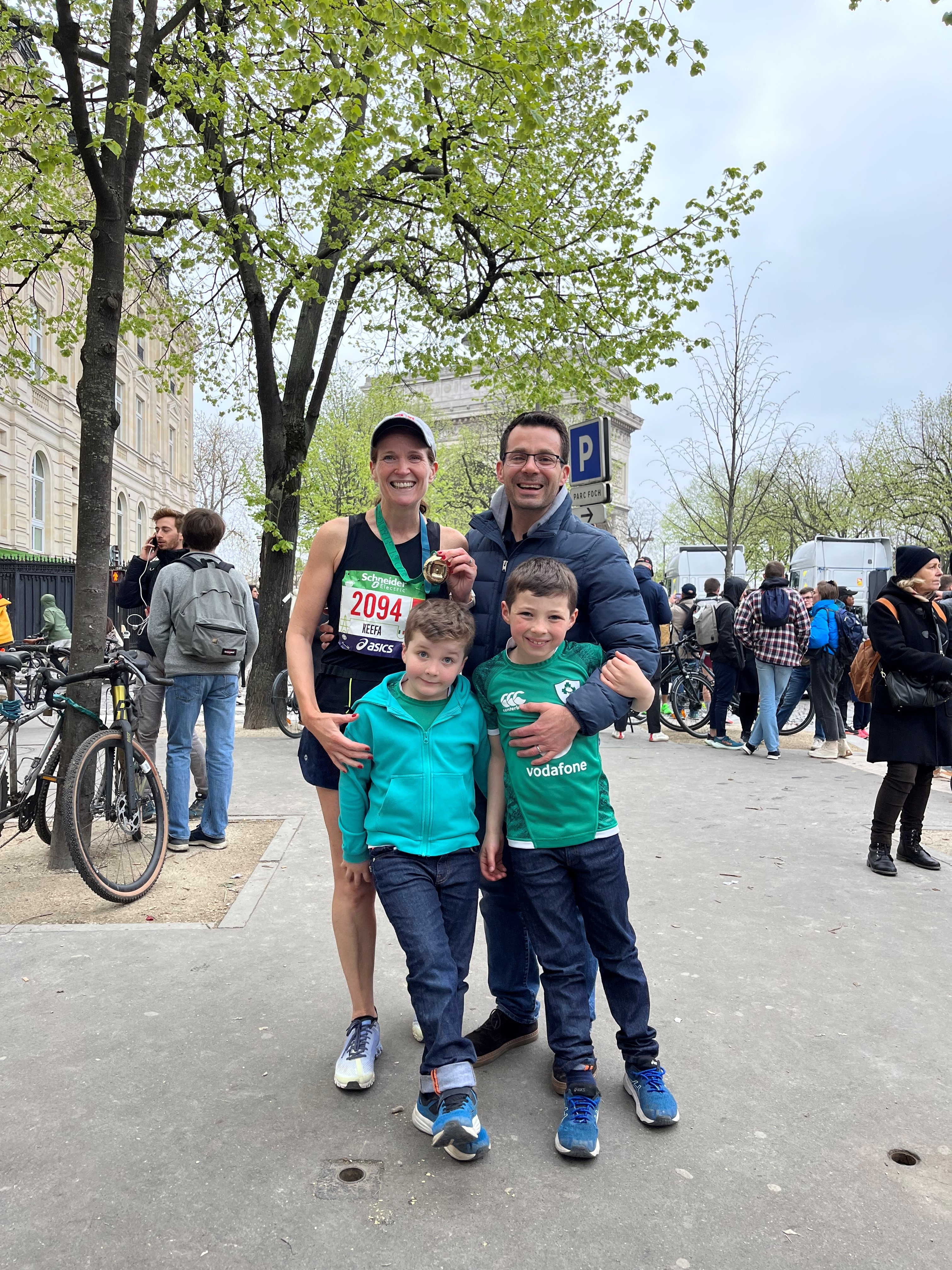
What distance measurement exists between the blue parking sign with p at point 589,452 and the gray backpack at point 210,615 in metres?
4.50

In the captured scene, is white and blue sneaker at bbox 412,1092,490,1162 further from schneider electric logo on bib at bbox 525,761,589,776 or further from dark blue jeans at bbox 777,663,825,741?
dark blue jeans at bbox 777,663,825,741

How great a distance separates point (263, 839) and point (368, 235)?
28.1 ft

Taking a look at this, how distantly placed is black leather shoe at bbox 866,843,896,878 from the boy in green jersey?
10.6 feet

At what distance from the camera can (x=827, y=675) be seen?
34.6 feet

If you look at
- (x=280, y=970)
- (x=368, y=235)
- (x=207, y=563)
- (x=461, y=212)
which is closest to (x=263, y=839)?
(x=207, y=563)

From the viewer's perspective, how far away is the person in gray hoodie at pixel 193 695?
5.57 m

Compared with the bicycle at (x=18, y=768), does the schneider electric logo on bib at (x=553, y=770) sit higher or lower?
higher

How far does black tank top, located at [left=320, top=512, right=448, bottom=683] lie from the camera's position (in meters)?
2.92

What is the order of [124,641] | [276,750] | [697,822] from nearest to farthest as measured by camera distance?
[697,822] < [276,750] < [124,641]

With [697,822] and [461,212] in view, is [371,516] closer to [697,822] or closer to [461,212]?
[697,822]

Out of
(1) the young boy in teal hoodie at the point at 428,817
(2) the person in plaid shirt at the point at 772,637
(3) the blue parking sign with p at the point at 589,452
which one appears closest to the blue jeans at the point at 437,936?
(1) the young boy in teal hoodie at the point at 428,817

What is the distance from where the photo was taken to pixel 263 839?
602cm

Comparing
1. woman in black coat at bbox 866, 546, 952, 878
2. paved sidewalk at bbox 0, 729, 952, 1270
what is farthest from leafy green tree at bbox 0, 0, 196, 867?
woman in black coat at bbox 866, 546, 952, 878

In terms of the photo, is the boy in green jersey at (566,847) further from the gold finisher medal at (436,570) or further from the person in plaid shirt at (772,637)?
the person in plaid shirt at (772,637)
